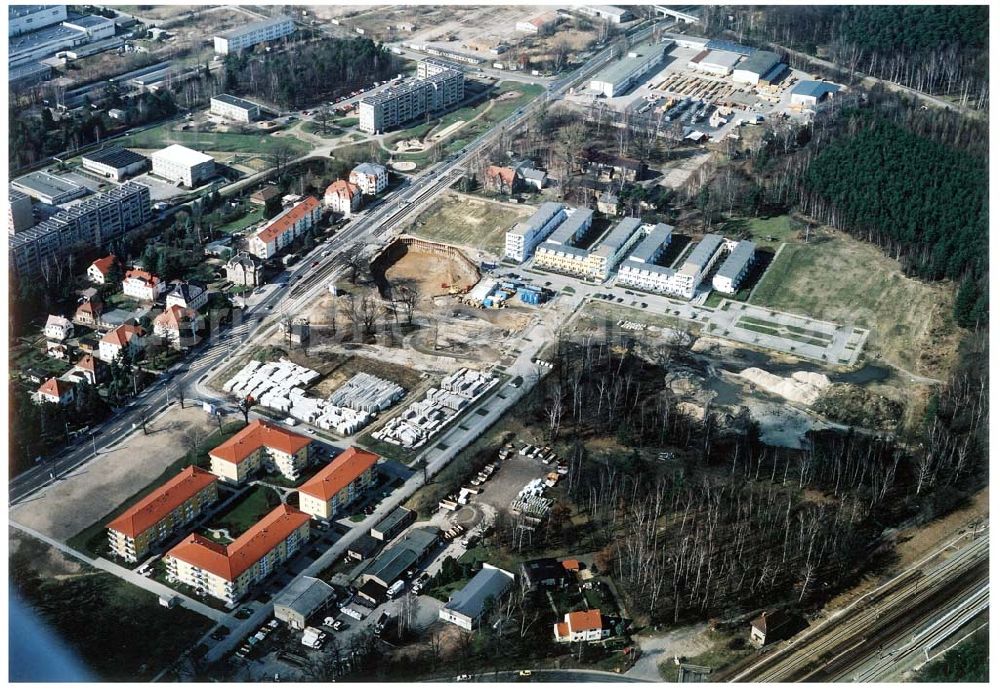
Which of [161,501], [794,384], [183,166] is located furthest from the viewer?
[183,166]

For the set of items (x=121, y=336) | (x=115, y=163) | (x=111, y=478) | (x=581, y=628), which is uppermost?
(x=115, y=163)

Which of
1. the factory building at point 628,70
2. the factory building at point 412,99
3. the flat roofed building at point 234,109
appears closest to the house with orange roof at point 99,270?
the flat roofed building at point 234,109

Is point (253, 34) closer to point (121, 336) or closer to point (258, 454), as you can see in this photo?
point (121, 336)

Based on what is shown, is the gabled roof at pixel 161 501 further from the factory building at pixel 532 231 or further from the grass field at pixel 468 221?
the grass field at pixel 468 221

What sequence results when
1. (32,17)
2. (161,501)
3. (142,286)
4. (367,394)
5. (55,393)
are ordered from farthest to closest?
(32,17) < (142,286) < (367,394) < (55,393) < (161,501)

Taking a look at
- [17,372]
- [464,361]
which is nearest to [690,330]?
[464,361]

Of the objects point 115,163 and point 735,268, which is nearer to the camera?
point 735,268

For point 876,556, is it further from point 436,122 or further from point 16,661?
point 436,122

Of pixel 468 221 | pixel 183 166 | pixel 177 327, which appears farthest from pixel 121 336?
pixel 468 221
